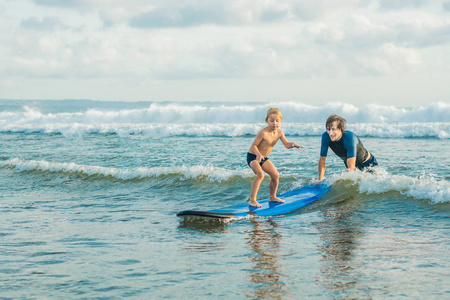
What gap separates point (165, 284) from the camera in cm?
392

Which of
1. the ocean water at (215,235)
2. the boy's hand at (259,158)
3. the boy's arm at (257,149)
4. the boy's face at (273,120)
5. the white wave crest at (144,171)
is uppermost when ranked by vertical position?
the boy's face at (273,120)

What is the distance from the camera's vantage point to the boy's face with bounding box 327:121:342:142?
7149mm

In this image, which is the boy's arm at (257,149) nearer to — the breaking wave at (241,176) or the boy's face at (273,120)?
the boy's face at (273,120)

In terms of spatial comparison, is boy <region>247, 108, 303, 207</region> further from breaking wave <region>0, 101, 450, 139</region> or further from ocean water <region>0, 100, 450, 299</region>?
breaking wave <region>0, 101, 450, 139</region>

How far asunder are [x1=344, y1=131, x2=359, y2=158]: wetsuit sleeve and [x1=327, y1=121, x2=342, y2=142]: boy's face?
0.11m

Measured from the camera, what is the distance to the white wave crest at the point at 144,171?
404 inches

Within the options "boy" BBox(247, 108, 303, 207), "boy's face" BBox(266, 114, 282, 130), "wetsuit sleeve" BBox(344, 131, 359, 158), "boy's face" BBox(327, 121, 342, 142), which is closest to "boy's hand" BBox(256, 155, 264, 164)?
"boy" BBox(247, 108, 303, 207)

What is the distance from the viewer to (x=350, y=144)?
7.26 metres

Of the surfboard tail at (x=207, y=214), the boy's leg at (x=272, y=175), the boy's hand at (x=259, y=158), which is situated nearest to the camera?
the surfboard tail at (x=207, y=214)

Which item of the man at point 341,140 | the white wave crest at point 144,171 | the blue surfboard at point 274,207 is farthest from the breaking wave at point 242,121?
the man at point 341,140

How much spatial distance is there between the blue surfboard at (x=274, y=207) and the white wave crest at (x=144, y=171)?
2.22m

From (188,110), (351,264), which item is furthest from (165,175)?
(188,110)

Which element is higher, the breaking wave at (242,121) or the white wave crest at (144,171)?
the breaking wave at (242,121)

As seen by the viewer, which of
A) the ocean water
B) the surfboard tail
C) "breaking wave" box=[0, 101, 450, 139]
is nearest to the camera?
the ocean water
